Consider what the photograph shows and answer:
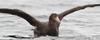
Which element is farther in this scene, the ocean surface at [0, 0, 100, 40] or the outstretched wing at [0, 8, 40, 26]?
the ocean surface at [0, 0, 100, 40]

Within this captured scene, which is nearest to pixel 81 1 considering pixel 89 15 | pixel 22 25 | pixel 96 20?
pixel 89 15

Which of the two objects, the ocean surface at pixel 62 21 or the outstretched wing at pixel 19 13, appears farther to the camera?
the ocean surface at pixel 62 21

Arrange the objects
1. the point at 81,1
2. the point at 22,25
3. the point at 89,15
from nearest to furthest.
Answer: the point at 22,25 < the point at 89,15 < the point at 81,1

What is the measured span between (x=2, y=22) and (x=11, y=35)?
3346 mm

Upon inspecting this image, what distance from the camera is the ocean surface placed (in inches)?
742

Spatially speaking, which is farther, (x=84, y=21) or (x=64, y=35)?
(x=84, y=21)

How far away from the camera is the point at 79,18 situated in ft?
77.6

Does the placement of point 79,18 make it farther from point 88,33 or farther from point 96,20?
point 88,33

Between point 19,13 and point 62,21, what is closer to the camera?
point 19,13

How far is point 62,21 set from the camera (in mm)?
22734

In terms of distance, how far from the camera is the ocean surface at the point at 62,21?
1884 cm

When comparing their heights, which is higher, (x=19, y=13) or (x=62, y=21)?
(x=19, y=13)

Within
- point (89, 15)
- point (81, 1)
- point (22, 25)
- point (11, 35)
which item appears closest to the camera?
point (11, 35)

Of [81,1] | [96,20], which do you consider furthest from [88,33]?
[81,1]
